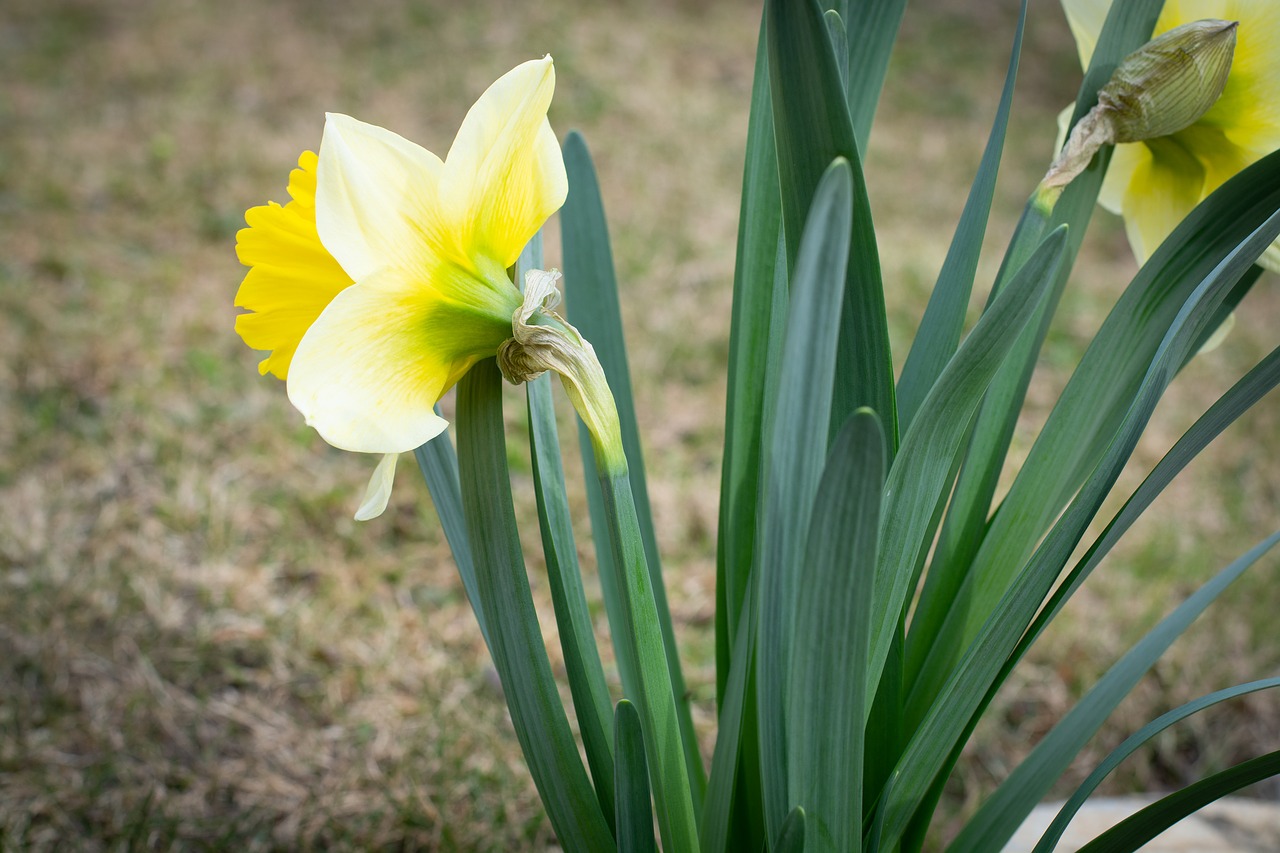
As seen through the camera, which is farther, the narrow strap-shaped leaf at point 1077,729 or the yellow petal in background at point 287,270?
the narrow strap-shaped leaf at point 1077,729

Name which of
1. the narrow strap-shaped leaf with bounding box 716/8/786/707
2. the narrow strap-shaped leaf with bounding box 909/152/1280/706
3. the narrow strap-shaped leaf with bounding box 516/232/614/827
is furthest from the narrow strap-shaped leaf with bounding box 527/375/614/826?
the narrow strap-shaped leaf with bounding box 909/152/1280/706

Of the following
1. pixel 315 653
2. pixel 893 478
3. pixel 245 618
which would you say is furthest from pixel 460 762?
pixel 893 478

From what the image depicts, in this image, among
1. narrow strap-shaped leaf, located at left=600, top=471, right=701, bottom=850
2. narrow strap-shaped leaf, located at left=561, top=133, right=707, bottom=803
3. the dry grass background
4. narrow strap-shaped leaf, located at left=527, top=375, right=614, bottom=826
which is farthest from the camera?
the dry grass background

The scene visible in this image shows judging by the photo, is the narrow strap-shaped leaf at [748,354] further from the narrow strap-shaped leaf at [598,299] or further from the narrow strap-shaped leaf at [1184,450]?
the narrow strap-shaped leaf at [1184,450]

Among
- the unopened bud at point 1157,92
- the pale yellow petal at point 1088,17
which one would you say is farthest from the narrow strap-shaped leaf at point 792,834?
the pale yellow petal at point 1088,17

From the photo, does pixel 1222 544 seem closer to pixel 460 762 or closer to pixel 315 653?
pixel 460 762

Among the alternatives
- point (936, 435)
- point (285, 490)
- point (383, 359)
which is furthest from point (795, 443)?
point (285, 490)

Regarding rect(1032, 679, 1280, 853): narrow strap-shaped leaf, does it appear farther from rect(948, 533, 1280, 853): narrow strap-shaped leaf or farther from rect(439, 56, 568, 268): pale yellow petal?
rect(439, 56, 568, 268): pale yellow petal
